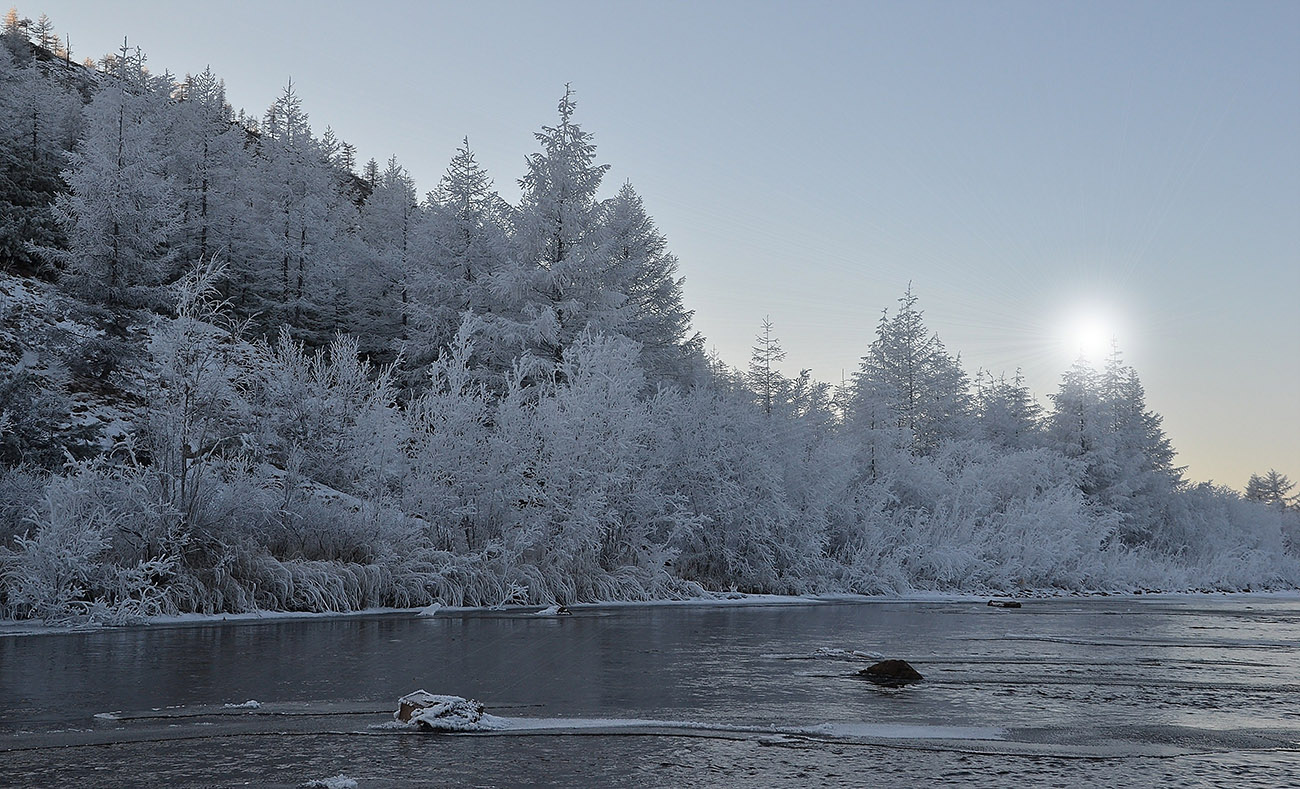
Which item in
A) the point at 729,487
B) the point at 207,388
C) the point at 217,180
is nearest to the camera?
the point at 207,388

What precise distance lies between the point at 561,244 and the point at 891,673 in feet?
92.0

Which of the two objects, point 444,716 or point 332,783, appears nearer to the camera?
point 332,783

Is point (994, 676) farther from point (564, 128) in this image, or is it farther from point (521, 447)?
point (564, 128)

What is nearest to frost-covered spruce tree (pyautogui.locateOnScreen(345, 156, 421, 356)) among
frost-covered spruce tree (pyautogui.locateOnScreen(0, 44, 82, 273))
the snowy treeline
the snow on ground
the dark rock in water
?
the snowy treeline

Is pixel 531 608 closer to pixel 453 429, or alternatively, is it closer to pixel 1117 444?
pixel 453 429

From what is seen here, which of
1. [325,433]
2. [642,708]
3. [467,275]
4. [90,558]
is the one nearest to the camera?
[642,708]

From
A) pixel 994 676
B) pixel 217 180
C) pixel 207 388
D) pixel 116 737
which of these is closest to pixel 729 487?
pixel 207 388

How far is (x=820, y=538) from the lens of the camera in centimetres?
2728

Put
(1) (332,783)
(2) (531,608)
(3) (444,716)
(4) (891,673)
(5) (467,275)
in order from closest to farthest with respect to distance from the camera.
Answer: (1) (332,783), (3) (444,716), (4) (891,673), (2) (531,608), (5) (467,275)

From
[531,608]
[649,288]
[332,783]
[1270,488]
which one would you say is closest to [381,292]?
[649,288]

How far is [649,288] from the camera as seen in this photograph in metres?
40.4

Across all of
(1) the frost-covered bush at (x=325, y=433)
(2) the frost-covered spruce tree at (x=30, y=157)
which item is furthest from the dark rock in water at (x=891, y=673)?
(2) the frost-covered spruce tree at (x=30, y=157)

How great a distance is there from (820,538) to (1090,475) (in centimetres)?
3274

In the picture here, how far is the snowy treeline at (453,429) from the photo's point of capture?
1734cm
